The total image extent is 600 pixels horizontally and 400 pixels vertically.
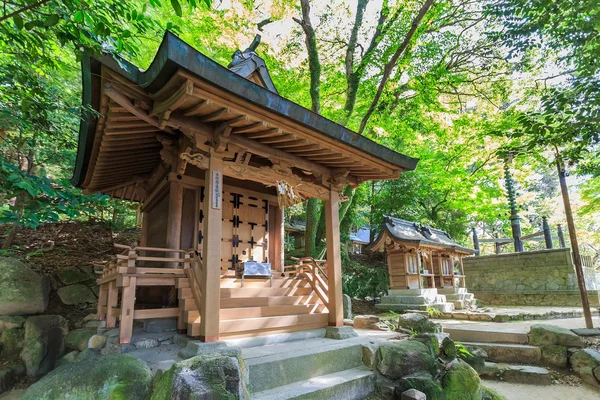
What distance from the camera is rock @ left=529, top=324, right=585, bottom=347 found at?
670 centimetres

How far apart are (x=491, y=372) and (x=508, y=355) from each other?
0.94 metres

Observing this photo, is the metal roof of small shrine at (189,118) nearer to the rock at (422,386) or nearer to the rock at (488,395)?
the rock at (422,386)

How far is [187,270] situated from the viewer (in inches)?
211

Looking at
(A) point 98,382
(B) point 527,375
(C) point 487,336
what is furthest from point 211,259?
(C) point 487,336

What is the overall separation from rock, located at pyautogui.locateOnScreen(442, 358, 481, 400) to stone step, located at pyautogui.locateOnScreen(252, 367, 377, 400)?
1.22m

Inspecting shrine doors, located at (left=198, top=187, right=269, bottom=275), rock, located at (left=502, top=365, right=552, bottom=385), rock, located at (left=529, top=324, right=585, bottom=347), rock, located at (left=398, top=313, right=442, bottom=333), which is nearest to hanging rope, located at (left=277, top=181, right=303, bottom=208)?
shrine doors, located at (left=198, top=187, right=269, bottom=275)

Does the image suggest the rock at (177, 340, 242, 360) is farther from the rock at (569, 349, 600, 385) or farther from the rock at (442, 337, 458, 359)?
the rock at (569, 349, 600, 385)

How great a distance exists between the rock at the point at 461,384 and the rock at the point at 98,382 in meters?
4.33

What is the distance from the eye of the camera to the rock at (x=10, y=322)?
21.3 ft

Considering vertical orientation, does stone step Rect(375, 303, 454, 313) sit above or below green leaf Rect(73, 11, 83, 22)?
below

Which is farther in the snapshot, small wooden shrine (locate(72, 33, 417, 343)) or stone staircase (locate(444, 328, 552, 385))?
stone staircase (locate(444, 328, 552, 385))

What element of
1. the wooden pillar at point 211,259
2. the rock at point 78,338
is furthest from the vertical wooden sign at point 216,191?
the rock at point 78,338

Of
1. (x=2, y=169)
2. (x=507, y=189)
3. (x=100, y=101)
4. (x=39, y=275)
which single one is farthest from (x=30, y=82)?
(x=507, y=189)

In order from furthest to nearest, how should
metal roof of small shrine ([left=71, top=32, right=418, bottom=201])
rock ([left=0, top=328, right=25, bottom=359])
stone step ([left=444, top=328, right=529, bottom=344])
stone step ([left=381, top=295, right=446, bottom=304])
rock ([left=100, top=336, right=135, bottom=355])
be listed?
1. stone step ([left=381, top=295, right=446, bottom=304])
2. stone step ([left=444, top=328, right=529, bottom=344])
3. rock ([left=0, top=328, right=25, bottom=359])
4. rock ([left=100, top=336, right=135, bottom=355])
5. metal roof of small shrine ([left=71, top=32, right=418, bottom=201])
